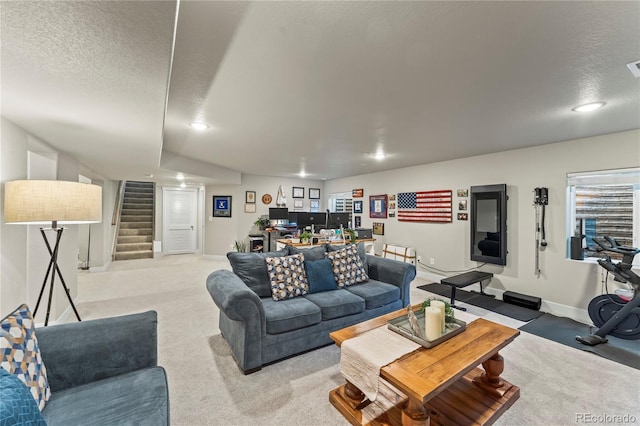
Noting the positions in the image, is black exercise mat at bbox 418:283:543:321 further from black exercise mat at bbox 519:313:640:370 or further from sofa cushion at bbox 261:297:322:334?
sofa cushion at bbox 261:297:322:334

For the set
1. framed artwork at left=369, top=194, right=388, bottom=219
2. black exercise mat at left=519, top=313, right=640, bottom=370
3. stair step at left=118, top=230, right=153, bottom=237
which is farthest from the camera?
stair step at left=118, top=230, right=153, bottom=237

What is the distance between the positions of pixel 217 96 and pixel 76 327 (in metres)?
1.89

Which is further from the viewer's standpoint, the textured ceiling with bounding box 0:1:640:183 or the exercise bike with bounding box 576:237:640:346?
the exercise bike with bounding box 576:237:640:346

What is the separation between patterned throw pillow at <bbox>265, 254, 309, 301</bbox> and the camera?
8.94 feet

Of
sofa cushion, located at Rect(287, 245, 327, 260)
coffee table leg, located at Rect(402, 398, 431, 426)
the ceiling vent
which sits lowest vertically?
coffee table leg, located at Rect(402, 398, 431, 426)

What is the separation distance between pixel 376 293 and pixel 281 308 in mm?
1119

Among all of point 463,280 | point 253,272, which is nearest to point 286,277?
point 253,272

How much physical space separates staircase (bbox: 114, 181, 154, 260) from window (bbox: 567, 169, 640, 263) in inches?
360

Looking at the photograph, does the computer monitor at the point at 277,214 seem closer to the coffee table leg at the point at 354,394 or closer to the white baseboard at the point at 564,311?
the white baseboard at the point at 564,311

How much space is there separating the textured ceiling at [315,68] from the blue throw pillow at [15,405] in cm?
124

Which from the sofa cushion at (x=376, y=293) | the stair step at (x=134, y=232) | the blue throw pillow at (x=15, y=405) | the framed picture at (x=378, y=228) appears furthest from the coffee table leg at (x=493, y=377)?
the stair step at (x=134, y=232)

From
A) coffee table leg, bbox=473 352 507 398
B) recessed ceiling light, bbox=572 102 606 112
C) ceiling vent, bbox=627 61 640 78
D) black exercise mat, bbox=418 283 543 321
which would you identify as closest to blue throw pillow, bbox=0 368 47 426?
coffee table leg, bbox=473 352 507 398

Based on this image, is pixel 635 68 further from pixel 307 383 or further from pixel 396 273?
pixel 307 383

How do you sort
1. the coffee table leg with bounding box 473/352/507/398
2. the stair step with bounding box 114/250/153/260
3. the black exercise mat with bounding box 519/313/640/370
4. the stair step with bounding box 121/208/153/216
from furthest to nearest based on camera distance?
the stair step with bounding box 121/208/153/216
the stair step with bounding box 114/250/153/260
the black exercise mat with bounding box 519/313/640/370
the coffee table leg with bounding box 473/352/507/398
